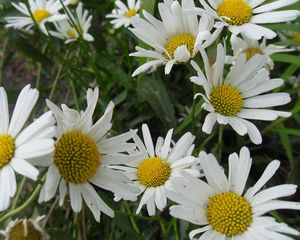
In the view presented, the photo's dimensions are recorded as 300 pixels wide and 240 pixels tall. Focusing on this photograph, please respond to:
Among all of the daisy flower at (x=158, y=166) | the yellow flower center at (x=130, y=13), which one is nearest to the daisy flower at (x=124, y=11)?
the yellow flower center at (x=130, y=13)

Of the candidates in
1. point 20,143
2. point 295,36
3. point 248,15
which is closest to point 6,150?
point 20,143

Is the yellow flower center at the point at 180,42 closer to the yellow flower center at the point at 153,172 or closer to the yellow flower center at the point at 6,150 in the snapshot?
A: the yellow flower center at the point at 153,172

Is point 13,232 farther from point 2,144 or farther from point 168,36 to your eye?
point 168,36

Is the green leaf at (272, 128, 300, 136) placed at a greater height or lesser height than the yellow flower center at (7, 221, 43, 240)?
lesser

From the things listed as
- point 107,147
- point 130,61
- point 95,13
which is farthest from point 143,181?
point 95,13

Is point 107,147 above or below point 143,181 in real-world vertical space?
above

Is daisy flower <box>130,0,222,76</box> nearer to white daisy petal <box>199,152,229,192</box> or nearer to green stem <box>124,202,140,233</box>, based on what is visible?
white daisy petal <box>199,152,229,192</box>

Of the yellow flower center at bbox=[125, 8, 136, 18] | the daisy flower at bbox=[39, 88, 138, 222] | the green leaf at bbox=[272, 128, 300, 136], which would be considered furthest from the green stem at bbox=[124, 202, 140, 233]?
the yellow flower center at bbox=[125, 8, 136, 18]
